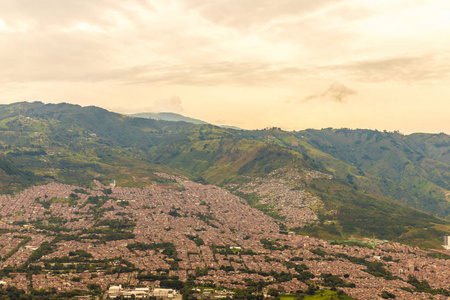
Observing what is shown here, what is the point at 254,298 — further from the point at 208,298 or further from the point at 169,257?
the point at 169,257

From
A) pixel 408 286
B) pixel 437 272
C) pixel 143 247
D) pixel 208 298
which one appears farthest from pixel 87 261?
pixel 437 272

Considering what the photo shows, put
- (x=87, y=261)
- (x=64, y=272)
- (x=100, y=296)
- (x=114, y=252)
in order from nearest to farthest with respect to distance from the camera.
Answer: (x=100, y=296) < (x=64, y=272) < (x=87, y=261) < (x=114, y=252)

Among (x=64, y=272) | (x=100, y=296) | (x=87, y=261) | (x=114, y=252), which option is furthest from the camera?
(x=114, y=252)

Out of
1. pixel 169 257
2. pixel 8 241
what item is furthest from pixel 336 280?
pixel 8 241

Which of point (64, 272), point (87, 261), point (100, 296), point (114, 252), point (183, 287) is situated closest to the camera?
point (100, 296)

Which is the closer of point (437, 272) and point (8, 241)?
point (437, 272)

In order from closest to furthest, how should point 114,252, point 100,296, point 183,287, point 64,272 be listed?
point 100,296 → point 183,287 → point 64,272 → point 114,252

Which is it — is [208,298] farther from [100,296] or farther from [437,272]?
[437,272]

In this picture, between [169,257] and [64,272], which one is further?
[169,257]
